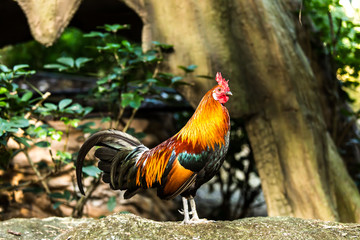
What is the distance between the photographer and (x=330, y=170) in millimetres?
4066

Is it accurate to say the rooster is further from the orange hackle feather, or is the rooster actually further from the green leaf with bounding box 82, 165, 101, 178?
the green leaf with bounding box 82, 165, 101, 178

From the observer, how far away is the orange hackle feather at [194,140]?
92.1 inches

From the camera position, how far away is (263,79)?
3777 mm

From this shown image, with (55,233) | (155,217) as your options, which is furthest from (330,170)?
(55,233)

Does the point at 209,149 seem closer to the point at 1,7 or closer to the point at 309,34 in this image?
the point at 309,34

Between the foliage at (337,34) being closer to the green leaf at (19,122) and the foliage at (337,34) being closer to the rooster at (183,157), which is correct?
the rooster at (183,157)

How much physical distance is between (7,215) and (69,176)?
2.53 feet

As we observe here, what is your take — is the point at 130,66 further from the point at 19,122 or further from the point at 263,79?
the point at 263,79

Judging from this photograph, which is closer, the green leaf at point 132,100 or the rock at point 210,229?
the rock at point 210,229

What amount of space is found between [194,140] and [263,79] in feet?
5.41

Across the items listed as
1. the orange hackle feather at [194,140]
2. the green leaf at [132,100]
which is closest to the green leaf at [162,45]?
the green leaf at [132,100]

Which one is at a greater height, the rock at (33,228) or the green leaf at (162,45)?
the green leaf at (162,45)

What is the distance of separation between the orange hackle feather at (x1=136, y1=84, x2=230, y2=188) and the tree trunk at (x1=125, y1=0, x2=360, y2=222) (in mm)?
1314

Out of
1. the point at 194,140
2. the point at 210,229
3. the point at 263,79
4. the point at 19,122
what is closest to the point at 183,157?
the point at 194,140
